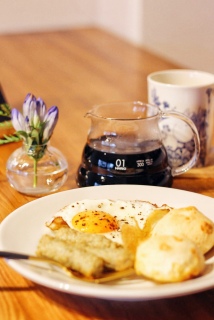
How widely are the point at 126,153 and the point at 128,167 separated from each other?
3 cm

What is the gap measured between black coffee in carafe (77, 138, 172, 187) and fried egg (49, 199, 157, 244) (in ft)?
0.32

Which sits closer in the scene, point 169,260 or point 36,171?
point 169,260

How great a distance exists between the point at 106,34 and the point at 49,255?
7.21ft

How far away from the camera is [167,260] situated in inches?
31.4

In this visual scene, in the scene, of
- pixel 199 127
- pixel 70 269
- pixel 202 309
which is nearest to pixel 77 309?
pixel 70 269

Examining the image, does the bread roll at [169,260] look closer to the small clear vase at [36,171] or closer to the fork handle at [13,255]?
the fork handle at [13,255]

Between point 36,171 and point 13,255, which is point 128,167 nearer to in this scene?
point 36,171

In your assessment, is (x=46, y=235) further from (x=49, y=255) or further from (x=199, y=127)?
(x=199, y=127)

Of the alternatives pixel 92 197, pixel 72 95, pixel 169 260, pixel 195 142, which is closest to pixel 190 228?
pixel 169 260

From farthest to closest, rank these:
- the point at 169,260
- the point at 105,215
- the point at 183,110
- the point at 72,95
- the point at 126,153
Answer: the point at 72,95, the point at 183,110, the point at 126,153, the point at 105,215, the point at 169,260

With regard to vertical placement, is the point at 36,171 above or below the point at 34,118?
below

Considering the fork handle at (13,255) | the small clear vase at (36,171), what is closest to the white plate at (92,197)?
the fork handle at (13,255)

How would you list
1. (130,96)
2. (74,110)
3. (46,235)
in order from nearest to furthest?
(46,235) < (74,110) < (130,96)

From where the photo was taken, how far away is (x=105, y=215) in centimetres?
103
